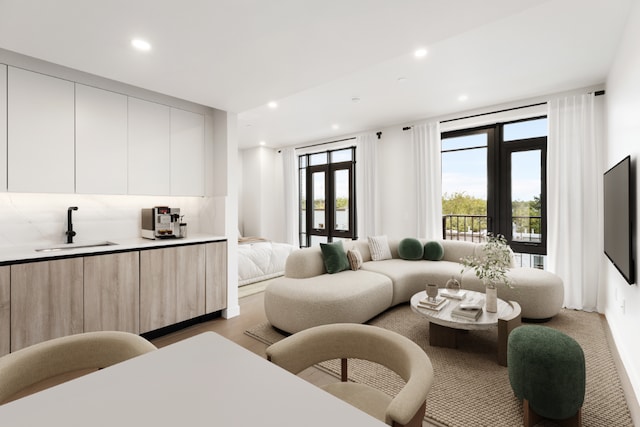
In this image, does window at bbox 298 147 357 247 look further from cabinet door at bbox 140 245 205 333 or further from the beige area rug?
cabinet door at bbox 140 245 205 333

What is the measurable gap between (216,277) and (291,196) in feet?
12.8

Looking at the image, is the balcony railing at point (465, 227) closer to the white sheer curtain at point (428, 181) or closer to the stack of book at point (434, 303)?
the white sheer curtain at point (428, 181)

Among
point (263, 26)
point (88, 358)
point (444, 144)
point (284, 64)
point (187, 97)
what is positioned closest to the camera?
point (88, 358)

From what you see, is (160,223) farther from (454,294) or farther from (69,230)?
(454,294)

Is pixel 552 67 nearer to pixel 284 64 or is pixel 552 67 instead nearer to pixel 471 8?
pixel 471 8

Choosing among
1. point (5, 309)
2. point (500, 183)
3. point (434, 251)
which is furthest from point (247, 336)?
point (500, 183)

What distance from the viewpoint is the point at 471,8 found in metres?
1.86

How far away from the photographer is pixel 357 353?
1328 mm

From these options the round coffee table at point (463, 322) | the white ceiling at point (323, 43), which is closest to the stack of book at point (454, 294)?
the round coffee table at point (463, 322)

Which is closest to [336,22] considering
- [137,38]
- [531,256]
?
[137,38]

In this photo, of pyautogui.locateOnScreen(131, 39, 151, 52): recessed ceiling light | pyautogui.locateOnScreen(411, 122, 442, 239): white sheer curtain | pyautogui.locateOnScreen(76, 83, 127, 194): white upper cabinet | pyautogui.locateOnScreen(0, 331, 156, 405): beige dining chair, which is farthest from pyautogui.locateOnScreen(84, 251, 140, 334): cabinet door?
pyautogui.locateOnScreen(411, 122, 442, 239): white sheer curtain

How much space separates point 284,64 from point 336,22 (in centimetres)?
69

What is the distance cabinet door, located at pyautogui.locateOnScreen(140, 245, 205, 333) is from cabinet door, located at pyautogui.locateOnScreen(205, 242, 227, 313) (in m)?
0.07

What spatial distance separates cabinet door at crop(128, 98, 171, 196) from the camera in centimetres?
313
